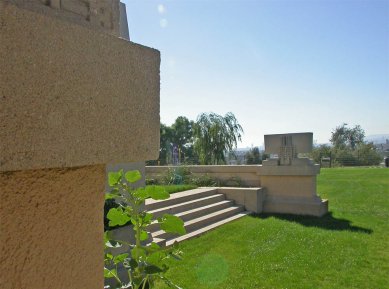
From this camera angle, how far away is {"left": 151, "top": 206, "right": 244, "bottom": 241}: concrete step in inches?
246

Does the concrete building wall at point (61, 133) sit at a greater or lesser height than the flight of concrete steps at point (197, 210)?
greater

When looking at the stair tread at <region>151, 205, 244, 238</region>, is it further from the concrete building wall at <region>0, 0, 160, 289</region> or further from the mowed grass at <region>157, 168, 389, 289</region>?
the concrete building wall at <region>0, 0, 160, 289</region>

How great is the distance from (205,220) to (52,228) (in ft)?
22.3

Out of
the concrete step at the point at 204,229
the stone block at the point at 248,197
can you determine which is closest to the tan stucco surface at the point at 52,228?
the concrete step at the point at 204,229

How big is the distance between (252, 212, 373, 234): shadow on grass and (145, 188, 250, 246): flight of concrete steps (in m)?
0.79

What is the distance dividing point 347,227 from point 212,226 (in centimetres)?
282

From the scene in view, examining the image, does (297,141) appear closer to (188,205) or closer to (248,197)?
(248,197)

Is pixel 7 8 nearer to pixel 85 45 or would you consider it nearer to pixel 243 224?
pixel 85 45

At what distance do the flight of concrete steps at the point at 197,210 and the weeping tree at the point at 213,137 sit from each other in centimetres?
1252

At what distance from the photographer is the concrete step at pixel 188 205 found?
278 inches

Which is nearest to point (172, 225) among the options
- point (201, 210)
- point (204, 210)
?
point (201, 210)

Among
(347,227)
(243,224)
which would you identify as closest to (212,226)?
(243,224)

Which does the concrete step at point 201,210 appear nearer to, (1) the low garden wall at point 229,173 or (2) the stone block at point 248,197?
(2) the stone block at point 248,197

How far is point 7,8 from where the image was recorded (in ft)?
2.51
